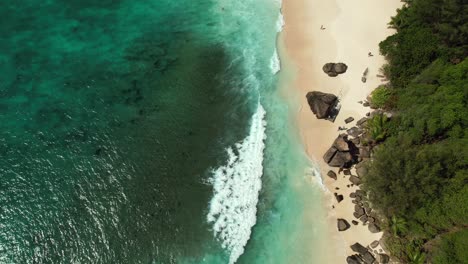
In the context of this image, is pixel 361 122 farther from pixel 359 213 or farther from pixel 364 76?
pixel 359 213

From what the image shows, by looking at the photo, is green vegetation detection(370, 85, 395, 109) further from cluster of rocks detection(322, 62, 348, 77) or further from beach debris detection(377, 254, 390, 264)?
beach debris detection(377, 254, 390, 264)

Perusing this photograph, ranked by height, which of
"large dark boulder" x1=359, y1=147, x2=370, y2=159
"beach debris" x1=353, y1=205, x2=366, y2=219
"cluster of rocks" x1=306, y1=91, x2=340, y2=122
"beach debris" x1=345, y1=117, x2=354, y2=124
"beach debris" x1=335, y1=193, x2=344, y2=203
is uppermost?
"cluster of rocks" x1=306, y1=91, x2=340, y2=122

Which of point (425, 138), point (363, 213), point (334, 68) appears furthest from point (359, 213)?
point (334, 68)

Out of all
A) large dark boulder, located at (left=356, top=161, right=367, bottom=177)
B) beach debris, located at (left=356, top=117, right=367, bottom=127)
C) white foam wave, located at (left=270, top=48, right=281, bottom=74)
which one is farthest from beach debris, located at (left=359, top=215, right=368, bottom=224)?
white foam wave, located at (left=270, top=48, right=281, bottom=74)

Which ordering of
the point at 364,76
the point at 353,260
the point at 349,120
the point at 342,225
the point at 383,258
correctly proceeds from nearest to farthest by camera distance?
the point at 383,258 → the point at 353,260 → the point at 342,225 → the point at 349,120 → the point at 364,76

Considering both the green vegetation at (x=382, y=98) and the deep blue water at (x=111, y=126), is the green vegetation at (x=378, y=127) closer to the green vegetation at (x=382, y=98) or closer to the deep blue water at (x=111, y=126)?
the green vegetation at (x=382, y=98)

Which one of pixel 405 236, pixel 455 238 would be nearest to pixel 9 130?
pixel 405 236
